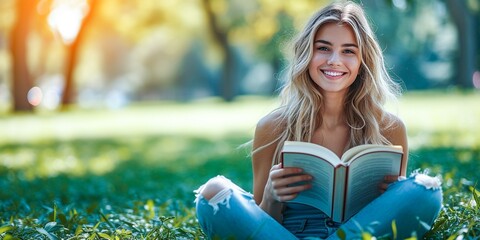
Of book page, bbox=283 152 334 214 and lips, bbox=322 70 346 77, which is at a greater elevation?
lips, bbox=322 70 346 77

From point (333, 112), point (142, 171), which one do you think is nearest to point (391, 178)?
point (333, 112)

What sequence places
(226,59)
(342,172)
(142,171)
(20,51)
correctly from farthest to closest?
1. (226,59)
2. (20,51)
3. (142,171)
4. (342,172)

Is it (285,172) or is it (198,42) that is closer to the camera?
(285,172)

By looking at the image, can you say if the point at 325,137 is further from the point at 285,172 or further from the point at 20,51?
the point at 20,51

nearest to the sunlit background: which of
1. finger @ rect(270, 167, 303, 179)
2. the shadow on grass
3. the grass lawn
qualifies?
the grass lawn

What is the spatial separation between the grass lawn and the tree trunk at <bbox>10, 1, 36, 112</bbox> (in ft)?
18.4

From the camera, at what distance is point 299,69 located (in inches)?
127

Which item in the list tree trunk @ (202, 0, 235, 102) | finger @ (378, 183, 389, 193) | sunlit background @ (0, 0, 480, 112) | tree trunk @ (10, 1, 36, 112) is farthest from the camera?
tree trunk @ (202, 0, 235, 102)

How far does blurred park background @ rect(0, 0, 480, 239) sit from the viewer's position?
13.9 feet

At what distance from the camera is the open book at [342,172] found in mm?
2672

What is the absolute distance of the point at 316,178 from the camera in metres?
2.79

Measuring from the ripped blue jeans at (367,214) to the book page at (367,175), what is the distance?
8 cm

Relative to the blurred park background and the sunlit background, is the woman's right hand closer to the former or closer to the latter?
the blurred park background

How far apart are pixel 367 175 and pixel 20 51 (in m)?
20.2
